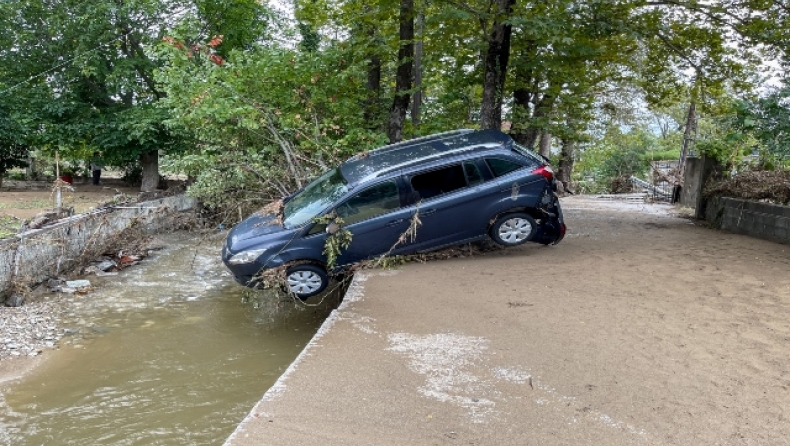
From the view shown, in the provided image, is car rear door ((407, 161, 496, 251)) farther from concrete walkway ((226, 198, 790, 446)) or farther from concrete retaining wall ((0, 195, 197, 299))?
concrete retaining wall ((0, 195, 197, 299))

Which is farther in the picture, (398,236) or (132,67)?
(132,67)

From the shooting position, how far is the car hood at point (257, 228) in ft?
26.4

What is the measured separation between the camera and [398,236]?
326 inches

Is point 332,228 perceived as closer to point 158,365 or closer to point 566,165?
point 158,365

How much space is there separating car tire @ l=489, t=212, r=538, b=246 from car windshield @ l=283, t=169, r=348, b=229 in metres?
2.31

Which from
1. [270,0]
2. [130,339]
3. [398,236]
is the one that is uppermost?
[270,0]

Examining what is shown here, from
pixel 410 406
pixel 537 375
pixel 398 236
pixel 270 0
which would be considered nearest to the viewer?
pixel 410 406

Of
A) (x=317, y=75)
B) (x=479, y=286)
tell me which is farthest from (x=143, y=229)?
(x=479, y=286)

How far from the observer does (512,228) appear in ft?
28.8

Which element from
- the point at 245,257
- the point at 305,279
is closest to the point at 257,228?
the point at 245,257

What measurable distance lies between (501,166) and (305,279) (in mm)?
3225

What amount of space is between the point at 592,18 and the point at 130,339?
1112cm

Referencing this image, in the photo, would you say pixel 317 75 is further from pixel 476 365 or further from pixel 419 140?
pixel 476 365

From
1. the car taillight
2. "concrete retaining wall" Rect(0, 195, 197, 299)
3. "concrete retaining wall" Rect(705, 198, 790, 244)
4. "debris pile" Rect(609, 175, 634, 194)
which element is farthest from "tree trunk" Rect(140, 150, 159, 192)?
"debris pile" Rect(609, 175, 634, 194)
